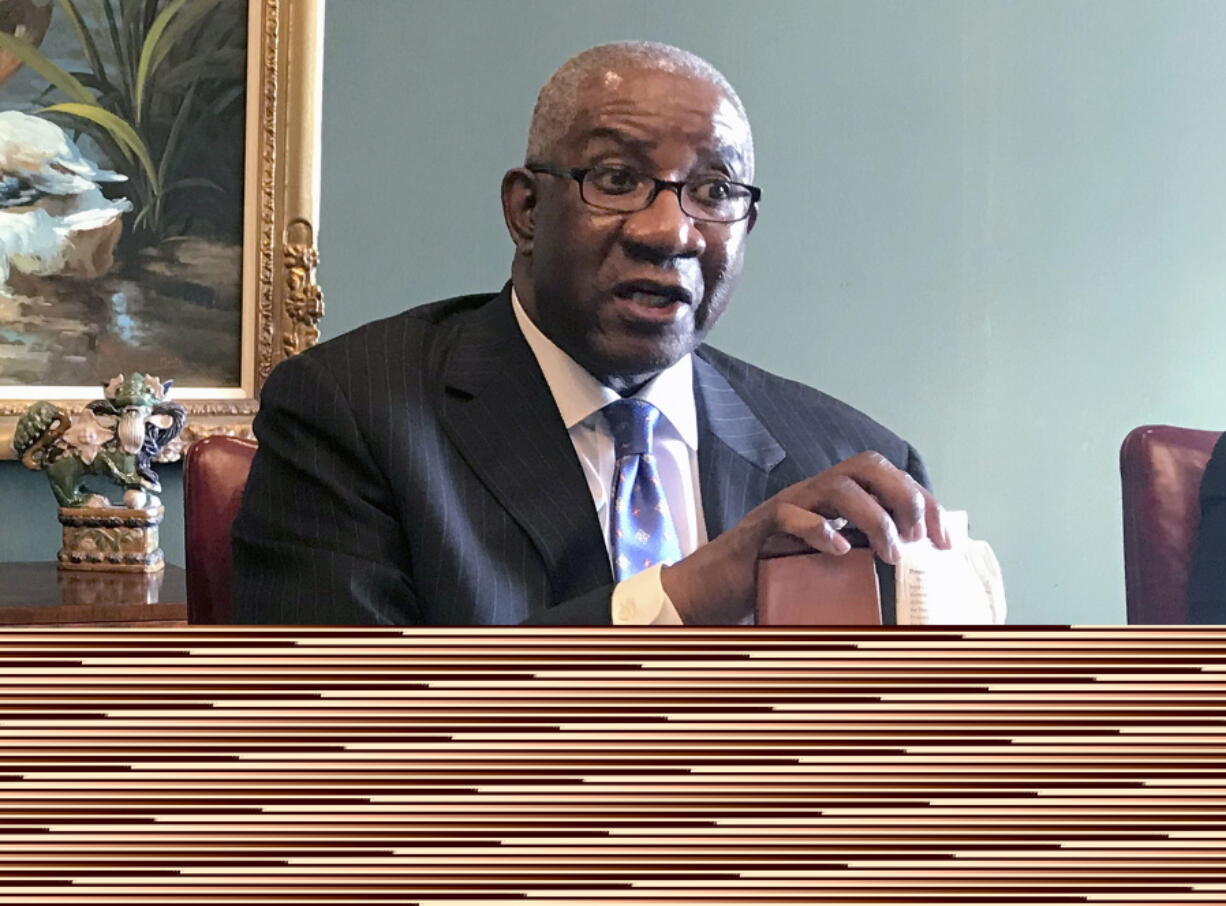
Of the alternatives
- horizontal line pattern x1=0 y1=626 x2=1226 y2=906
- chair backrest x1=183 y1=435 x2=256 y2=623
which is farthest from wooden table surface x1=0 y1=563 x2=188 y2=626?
horizontal line pattern x1=0 y1=626 x2=1226 y2=906

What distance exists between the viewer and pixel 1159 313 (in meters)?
2.49

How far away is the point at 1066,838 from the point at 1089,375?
98.3 inches

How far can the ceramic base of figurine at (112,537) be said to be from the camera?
5.83 ft

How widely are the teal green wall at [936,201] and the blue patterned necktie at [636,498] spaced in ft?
4.65

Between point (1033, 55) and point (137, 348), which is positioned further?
point (1033, 55)

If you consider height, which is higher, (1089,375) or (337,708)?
(1089,375)

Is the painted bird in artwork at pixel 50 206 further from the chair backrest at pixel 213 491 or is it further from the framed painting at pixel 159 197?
the chair backrest at pixel 213 491

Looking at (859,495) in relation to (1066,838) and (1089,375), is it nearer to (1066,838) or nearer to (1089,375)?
(1066,838)

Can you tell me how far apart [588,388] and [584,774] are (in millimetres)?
734

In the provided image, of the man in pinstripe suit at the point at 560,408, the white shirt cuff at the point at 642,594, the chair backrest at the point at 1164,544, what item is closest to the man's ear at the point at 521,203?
the man in pinstripe suit at the point at 560,408

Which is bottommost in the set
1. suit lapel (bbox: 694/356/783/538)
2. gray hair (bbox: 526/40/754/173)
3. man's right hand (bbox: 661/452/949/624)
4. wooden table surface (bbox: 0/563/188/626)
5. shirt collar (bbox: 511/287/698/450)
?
wooden table surface (bbox: 0/563/188/626)

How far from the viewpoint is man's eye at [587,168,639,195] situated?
67 centimetres

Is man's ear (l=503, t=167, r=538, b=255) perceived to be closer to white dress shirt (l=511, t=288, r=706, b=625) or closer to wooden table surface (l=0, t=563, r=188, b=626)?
white dress shirt (l=511, t=288, r=706, b=625)

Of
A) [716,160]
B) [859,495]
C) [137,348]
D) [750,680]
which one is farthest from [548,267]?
[137,348]
